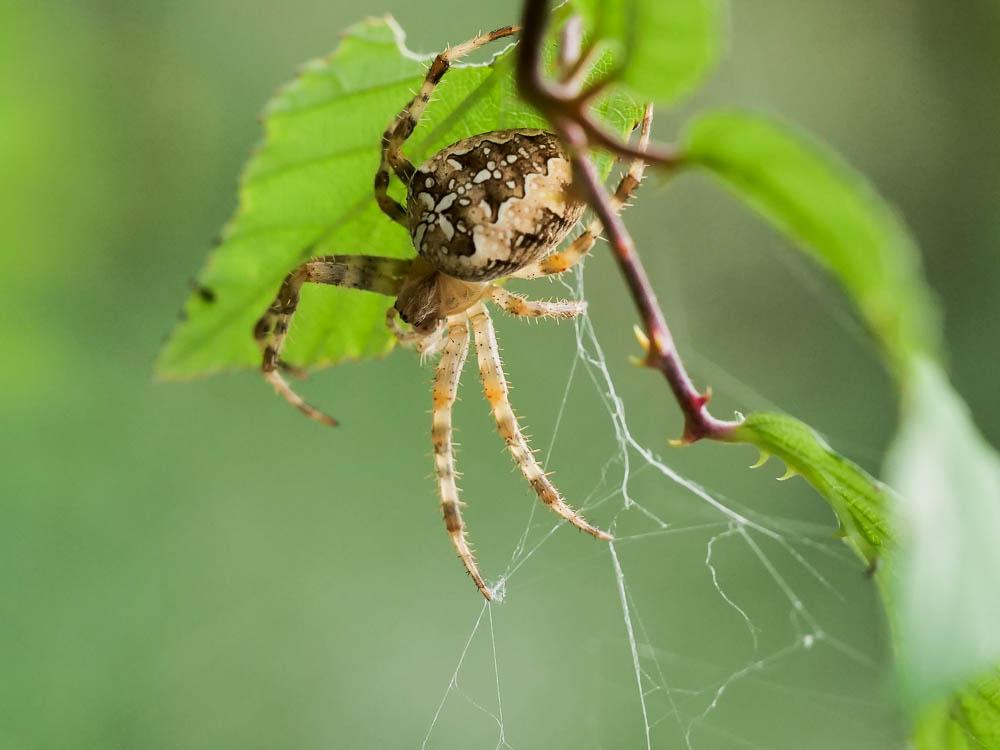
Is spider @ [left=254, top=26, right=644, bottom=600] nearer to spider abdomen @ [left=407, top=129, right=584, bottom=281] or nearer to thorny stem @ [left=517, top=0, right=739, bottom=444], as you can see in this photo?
spider abdomen @ [left=407, top=129, right=584, bottom=281]

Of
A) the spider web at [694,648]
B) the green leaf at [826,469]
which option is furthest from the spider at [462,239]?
the spider web at [694,648]

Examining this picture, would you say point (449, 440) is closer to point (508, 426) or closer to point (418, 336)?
point (508, 426)

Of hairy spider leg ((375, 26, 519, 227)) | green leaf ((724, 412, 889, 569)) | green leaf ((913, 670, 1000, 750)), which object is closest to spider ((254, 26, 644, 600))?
hairy spider leg ((375, 26, 519, 227))

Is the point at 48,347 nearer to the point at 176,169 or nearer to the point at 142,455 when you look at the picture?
the point at 142,455

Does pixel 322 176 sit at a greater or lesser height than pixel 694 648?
greater

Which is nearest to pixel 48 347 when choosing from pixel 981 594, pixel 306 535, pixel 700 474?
pixel 306 535

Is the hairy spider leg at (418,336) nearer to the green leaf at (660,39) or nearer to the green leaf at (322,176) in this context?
the green leaf at (322,176)

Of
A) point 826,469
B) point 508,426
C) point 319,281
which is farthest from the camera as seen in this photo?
point 508,426

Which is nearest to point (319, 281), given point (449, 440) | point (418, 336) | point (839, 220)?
point (418, 336)
